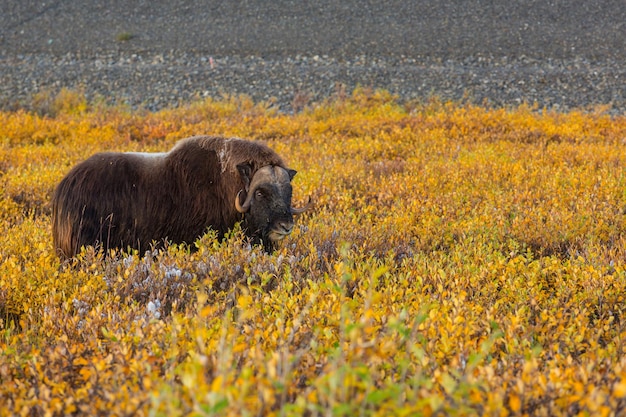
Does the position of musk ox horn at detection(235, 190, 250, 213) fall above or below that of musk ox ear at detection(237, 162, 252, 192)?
below

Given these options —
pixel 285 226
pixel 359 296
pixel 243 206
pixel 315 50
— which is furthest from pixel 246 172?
pixel 315 50

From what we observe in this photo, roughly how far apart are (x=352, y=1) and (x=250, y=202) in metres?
27.8

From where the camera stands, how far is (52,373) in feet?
8.11

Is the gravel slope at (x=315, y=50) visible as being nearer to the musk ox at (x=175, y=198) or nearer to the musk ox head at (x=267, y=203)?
the musk ox at (x=175, y=198)

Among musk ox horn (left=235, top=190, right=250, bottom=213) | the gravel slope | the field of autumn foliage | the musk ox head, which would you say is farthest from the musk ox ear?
the gravel slope

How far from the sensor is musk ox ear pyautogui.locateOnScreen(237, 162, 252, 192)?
494 centimetres

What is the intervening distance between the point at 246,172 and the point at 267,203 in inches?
13.7

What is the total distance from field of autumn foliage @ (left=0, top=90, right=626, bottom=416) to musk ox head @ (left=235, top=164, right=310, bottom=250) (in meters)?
0.20

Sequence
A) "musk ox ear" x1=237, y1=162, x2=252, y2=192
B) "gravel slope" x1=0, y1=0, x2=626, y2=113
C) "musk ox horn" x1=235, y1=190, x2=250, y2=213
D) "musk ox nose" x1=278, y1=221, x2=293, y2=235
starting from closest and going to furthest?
1. "musk ox nose" x1=278, y1=221, x2=293, y2=235
2. "musk ox horn" x1=235, y1=190, x2=250, y2=213
3. "musk ox ear" x1=237, y1=162, x2=252, y2=192
4. "gravel slope" x1=0, y1=0, x2=626, y2=113

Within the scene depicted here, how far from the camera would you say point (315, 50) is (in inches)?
925

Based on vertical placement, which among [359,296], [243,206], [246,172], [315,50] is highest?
[315,50]

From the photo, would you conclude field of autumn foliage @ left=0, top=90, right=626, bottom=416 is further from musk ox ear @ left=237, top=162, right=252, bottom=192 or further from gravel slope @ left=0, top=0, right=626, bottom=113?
gravel slope @ left=0, top=0, right=626, bottom=113

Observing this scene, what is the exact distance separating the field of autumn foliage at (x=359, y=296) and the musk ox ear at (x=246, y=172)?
454mm

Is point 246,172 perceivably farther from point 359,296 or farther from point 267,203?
point 359,296
